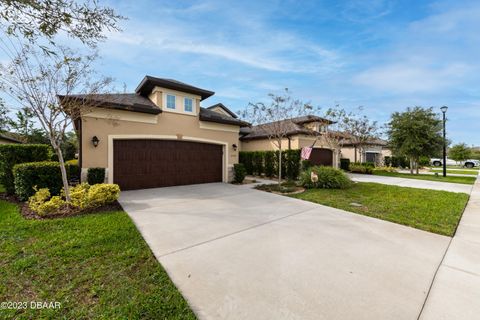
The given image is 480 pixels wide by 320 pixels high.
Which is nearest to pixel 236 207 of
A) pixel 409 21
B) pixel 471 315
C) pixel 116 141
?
pixel 471 315

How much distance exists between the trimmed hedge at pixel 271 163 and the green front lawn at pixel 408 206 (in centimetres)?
532

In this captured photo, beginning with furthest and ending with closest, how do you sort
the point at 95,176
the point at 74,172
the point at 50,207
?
the point at 74,172 < the point at 95,176 < the point at 50,207

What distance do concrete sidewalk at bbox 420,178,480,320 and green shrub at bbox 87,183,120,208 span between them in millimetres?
6853

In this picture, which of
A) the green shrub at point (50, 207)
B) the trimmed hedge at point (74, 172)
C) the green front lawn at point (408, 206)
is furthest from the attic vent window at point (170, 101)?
the green front lawn at point (408, 206)

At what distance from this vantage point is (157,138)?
9547 millimetres

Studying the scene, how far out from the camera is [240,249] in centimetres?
349

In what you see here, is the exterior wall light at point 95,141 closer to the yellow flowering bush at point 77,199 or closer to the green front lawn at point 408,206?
the yellow flowering bush at point 77,199

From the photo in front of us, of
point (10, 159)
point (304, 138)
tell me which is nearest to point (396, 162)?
point (304, 138)

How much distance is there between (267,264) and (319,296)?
847 millimetres

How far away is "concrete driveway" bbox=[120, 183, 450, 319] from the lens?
221 centimetres

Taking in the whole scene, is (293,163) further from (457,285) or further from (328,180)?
(457,285)

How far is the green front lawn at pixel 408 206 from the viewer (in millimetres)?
4989

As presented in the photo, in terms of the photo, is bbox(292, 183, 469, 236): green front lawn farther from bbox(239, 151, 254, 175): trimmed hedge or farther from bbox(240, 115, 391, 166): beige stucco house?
bbox(239, 151, 254, 175): trimmed hedge

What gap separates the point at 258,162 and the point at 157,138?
822 centimetres
